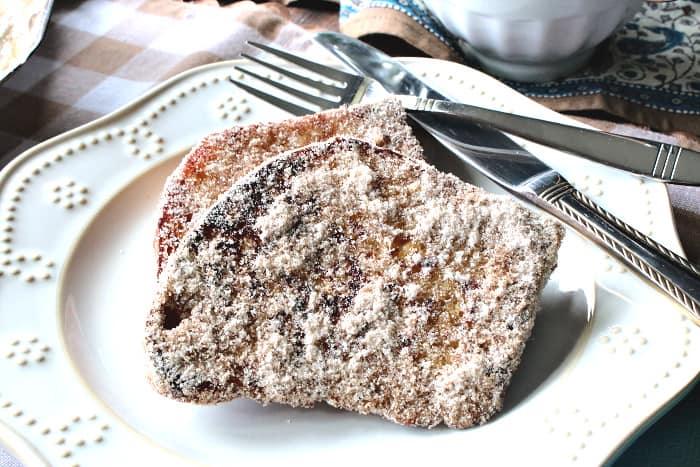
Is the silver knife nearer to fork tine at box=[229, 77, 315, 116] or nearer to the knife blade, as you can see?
the knife blade

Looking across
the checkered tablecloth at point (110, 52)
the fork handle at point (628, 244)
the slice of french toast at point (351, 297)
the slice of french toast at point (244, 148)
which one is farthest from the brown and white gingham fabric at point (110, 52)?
the fork handle at point (628, 244)

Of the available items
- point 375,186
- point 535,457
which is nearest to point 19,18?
point 375,186

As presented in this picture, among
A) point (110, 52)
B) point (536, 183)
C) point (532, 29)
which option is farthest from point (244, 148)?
point (110, 52)

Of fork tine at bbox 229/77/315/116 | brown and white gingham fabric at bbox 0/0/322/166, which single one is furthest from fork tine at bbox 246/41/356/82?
brown and white gingham fabric at bbox 0/0/322/166

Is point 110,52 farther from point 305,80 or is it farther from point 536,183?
point 536,183

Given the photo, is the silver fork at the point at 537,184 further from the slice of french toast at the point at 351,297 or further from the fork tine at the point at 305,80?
the slice of french toast at the point at 351,297

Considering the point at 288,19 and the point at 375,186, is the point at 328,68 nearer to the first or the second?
the point at 375,186
